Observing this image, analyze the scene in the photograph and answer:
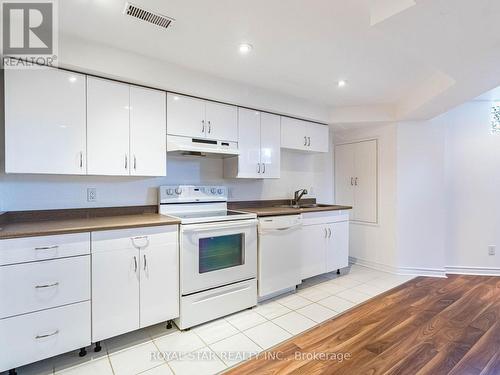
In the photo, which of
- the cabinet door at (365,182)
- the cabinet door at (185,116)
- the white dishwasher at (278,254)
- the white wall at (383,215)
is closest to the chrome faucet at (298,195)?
the white dishwasher at (278,254)

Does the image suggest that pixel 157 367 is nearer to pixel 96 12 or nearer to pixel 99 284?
pixel 99 284

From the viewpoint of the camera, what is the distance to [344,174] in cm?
433

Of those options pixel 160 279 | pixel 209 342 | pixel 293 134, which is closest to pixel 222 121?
pixel 293 134

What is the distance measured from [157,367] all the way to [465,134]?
14.9 ft

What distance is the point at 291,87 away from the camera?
2951 mm

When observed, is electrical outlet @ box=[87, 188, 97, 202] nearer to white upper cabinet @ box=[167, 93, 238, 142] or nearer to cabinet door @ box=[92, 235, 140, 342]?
cabinet door @ box=[92, 235, 140, 342]

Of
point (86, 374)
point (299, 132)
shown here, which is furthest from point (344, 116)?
point (86, 374)

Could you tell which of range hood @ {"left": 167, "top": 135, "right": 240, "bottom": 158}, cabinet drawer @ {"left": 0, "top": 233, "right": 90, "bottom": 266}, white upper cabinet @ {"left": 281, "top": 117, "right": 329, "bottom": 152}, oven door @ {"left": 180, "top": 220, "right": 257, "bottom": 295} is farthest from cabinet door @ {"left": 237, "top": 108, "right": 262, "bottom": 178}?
cabinet drawer @ {"left": 0, "top": 233, "right": 90, "bottom": 266}

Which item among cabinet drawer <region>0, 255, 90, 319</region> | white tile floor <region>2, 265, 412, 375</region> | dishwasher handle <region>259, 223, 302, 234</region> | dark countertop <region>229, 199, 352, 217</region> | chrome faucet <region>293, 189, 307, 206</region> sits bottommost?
white tile floor <region>2, 265, 412, 375</region>

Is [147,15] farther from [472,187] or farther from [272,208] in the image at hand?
[472,187]

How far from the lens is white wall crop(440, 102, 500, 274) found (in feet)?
11.7

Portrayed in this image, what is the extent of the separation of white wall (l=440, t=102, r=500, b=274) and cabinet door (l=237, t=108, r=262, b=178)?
2.66 metres

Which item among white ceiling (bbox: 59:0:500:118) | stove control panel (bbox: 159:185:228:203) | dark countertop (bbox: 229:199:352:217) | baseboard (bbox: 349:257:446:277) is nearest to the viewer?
white ceiling (bbox: 59:0:500:118)

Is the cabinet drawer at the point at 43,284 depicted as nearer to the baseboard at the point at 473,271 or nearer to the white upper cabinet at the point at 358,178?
the white upper cabinet at the point at 358,178
